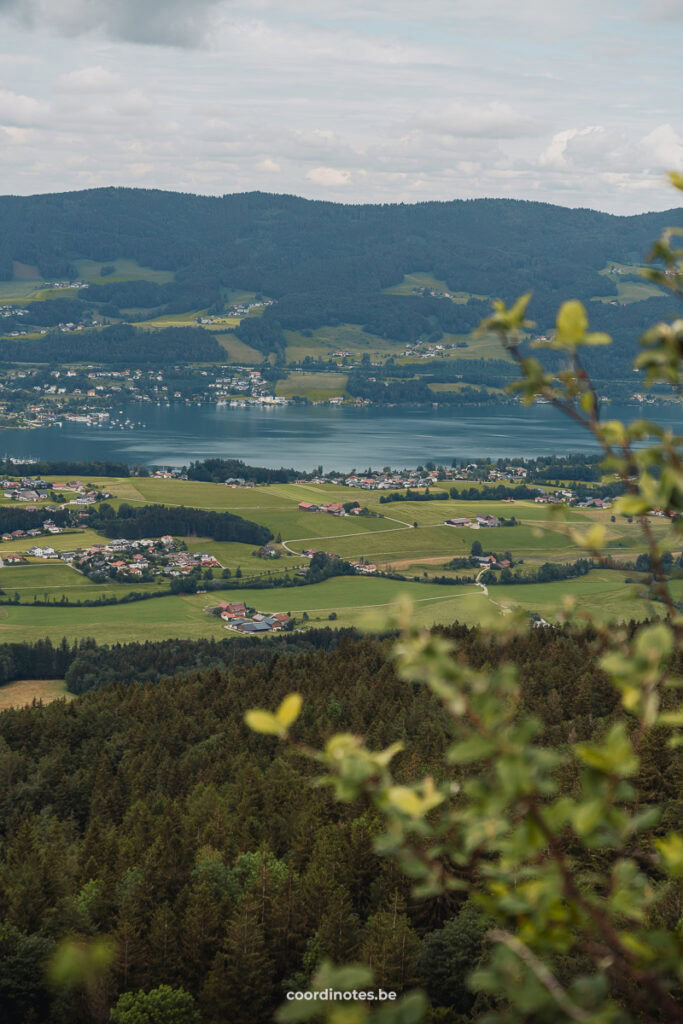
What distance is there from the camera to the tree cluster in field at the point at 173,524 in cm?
10606

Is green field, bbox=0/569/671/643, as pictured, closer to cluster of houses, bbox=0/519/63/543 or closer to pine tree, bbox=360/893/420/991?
cluster of houses, bbox=0/519/63/543

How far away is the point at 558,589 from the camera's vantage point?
84938 millimetres

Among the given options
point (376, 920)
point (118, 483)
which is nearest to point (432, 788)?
point (376, 920)

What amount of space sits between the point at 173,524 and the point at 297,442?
6410cm

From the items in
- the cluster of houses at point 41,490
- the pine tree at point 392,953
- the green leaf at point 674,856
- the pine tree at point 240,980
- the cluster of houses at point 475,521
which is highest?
the green leaf at point 674,856

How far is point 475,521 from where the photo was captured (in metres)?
112

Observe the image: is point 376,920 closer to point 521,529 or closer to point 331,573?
point 331,573

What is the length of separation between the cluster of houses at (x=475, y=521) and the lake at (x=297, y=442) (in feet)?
113

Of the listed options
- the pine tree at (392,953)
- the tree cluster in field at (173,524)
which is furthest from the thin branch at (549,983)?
the tree cluster in field at (173,524)

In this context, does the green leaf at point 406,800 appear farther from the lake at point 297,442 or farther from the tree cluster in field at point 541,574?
the lake at point 297,442

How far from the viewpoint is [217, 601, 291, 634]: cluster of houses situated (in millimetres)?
75250

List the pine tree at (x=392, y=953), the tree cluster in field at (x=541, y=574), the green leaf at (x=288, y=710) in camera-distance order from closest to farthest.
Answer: the green leaf at (x=288, y=710) → the pine tree at (x=392, y=953) → the tree cluster in field at (x=541, y=574)

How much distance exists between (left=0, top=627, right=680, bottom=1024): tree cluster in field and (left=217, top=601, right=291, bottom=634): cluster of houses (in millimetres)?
27498

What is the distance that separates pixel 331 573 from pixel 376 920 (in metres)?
71.9
